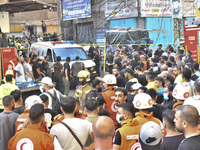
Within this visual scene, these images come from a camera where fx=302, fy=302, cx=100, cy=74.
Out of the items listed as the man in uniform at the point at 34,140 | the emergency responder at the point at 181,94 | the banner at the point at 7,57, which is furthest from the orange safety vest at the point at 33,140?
the banner at the point at 7,57

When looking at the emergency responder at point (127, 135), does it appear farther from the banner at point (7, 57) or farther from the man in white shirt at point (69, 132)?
the banner at point (7, 57)

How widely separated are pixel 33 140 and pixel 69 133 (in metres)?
0.49

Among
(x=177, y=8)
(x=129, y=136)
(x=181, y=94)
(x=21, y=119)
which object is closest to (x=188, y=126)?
(x=129, y=136)

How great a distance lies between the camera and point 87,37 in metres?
32.2

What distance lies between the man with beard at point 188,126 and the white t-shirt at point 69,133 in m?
1.23

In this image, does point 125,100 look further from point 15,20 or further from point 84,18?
point 15,20

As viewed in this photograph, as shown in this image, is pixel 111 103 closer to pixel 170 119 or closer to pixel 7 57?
pixel 170 119

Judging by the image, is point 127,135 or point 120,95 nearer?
point 127,135

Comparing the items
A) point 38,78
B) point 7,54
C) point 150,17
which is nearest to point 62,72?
point 38,78

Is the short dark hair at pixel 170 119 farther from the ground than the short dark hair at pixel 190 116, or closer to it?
closer to it

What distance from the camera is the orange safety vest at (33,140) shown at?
3.64m

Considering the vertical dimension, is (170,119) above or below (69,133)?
above

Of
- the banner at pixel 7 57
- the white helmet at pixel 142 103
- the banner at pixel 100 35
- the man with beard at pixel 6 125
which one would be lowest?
the man with beard at pixel 6 125

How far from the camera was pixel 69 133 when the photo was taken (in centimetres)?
392
